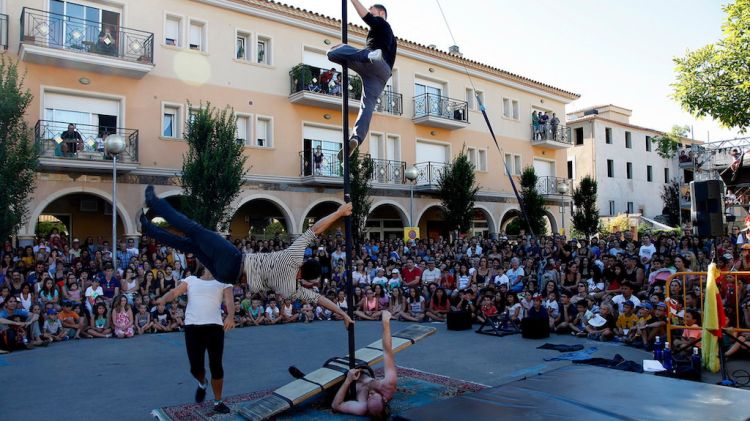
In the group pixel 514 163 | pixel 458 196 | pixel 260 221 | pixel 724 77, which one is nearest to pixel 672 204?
pixel 514 163

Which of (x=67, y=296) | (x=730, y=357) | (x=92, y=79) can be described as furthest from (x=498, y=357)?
(x=92, y=79)

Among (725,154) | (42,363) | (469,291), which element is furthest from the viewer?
(725,154)

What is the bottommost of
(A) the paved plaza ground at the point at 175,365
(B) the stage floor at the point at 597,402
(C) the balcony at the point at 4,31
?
(A) the paved plaza ground at the point at 175,365

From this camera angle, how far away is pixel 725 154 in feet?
69.3

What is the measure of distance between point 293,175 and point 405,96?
6.49 m

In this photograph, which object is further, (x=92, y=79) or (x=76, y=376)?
(x=92, y=79)

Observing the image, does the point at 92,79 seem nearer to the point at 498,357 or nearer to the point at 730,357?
the point at 498,357

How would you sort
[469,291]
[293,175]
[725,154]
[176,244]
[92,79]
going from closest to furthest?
[176,244] → [469,291] → [92,79] → [293,175] → [725,154]

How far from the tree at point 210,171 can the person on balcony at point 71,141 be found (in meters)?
2.86

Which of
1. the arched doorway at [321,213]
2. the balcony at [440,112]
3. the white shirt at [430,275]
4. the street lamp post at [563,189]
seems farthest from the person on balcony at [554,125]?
the white shirt at [430,275]

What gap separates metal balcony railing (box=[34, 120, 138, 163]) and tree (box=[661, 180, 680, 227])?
112 ft

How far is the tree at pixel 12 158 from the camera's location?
1253 centimetres

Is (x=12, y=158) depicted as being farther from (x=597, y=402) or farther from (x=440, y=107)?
(x=440, y=107)

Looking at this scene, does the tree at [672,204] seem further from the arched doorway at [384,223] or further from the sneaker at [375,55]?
the sneaker at [375,55]
